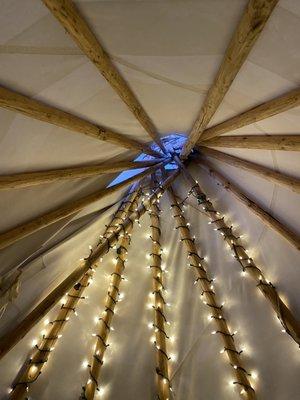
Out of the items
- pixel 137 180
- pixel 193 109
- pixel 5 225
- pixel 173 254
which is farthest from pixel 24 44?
pixel 173 254

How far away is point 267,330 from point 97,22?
2.96 meters

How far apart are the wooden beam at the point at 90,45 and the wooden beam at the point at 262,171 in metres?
1.44

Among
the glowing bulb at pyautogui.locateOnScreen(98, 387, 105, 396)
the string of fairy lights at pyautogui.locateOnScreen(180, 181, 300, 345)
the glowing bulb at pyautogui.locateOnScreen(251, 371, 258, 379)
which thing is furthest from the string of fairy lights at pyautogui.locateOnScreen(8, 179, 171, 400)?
the glowing bulb at pyautogui.locateOnScreen(251, 371, 258, 379)

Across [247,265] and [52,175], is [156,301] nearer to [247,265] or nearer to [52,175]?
[247,265]

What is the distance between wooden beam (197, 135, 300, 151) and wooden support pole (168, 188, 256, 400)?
126 cm

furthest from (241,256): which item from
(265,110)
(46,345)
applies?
(46,345)

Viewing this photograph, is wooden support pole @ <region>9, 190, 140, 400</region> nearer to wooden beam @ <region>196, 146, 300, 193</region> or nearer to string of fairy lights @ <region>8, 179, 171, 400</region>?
string of fairy lights @ <region>8, 179, 171, 400</region>

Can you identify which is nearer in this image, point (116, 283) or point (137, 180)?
point (116, 283)

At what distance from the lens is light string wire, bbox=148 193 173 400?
2.97 meters

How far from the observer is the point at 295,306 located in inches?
112

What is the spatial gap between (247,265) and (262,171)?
1.04 meters

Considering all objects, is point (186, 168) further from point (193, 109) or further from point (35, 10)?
point (35, 10)

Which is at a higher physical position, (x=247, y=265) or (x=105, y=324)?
(x=247, y=265)

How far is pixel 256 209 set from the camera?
3344mm
